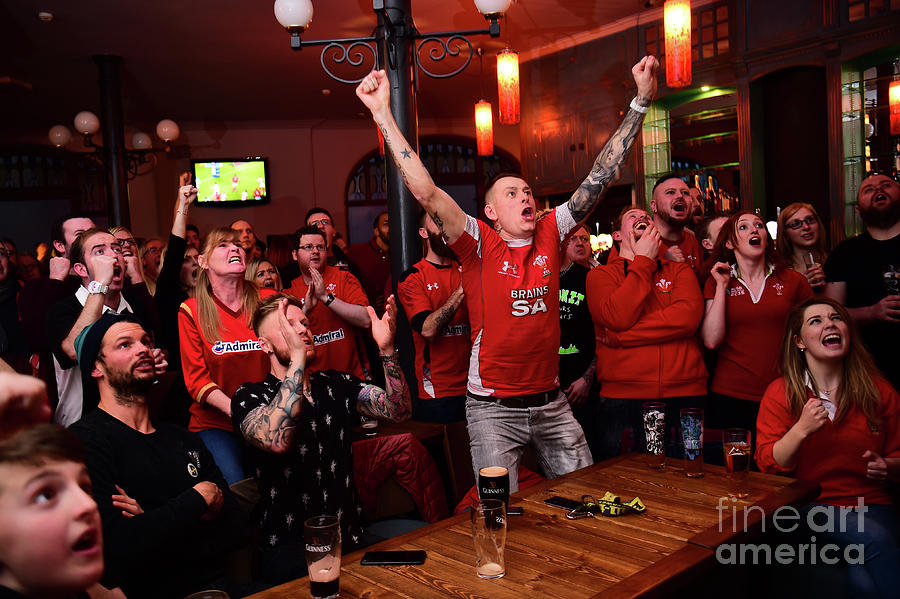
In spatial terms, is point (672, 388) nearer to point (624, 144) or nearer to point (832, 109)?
point (624, 144)

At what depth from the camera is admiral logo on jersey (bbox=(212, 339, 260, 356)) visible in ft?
9.59

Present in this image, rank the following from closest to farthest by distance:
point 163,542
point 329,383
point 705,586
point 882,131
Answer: point 163,542 < point 705,586 < point 329,383 < point 882,131

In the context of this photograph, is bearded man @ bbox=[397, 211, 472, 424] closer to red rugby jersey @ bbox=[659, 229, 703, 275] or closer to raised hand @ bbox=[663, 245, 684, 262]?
raised hand @ bbox=[663, 245, 684, 262]

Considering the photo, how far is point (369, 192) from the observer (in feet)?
36.9

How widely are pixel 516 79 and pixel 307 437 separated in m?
4.37

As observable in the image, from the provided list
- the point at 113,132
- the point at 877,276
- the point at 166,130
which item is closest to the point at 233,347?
the point at 877,276

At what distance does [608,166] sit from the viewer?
2.58m

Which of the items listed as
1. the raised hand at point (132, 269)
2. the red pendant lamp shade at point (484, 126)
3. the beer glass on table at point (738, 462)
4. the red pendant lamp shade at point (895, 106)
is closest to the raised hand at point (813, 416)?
the beer glass on table at point (738, 462)

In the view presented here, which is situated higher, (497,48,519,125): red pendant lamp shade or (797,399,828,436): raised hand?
(497,48,519,125): red pendant lamp shade

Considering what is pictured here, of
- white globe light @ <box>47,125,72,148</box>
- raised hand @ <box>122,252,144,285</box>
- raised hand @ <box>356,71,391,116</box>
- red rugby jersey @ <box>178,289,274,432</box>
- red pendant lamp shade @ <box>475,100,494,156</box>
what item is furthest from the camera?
white globe light @ <box>47,125,72,148</box>

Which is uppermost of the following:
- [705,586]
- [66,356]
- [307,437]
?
[66,356]

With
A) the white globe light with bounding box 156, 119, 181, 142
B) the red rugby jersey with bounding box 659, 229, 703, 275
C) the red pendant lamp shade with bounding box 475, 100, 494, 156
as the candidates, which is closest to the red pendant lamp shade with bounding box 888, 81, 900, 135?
the red rugby jersey with bounding box 659, 229, 703, 275

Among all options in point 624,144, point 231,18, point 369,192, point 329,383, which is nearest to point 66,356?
point 329,383

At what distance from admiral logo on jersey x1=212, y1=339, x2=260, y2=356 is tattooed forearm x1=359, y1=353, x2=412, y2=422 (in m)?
0.73
